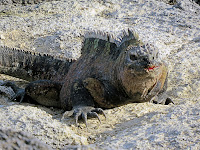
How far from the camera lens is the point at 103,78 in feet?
11.5

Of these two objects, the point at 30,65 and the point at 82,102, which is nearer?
the point at 82,102

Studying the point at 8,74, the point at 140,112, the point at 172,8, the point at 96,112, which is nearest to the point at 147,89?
the point at 140,112

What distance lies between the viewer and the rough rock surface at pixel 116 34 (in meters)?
2.51

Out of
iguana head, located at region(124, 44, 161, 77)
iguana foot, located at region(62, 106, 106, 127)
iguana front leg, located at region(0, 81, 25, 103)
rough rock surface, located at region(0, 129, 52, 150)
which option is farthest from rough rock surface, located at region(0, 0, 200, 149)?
rough rock surface, located at region(0, 129, 52, 150)

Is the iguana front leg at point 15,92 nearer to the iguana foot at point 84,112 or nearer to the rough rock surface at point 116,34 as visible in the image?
the rough rock surface at point 116,34

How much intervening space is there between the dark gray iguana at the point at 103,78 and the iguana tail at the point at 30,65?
0.05 ft

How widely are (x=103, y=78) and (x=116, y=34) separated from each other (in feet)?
7.15

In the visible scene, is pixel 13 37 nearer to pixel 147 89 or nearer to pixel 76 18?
pixel 76 18

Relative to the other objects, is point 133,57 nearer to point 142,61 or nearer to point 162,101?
point 142,61

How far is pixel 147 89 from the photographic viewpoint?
3.14 meters

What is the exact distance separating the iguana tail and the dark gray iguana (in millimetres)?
15

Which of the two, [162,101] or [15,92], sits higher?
[162,101]

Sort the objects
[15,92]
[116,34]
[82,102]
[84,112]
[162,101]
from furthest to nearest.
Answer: [116,34] < [15,92] < [162,101] < [82,102] < [84,112]

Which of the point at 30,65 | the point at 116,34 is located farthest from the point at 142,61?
the point at 116,34
